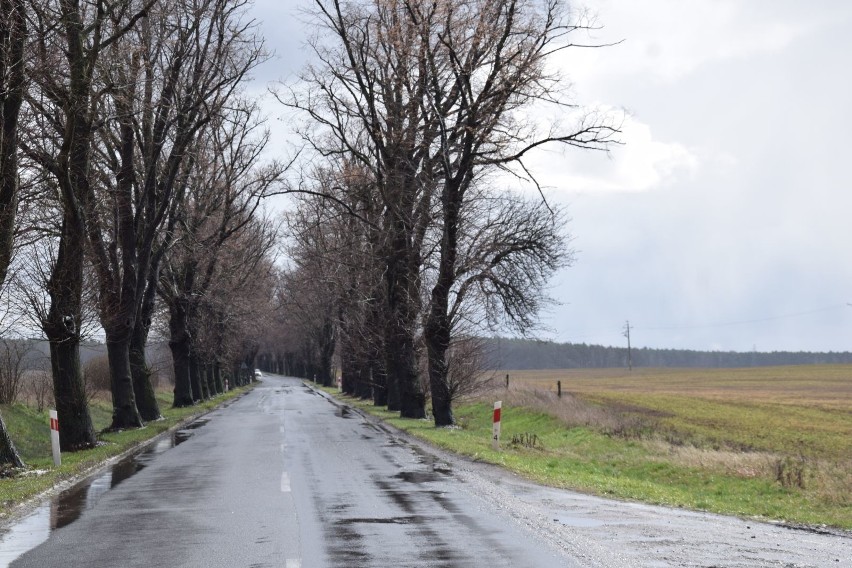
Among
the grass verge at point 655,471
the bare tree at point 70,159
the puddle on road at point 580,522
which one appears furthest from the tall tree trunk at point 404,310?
the puddle on road at point 580,522

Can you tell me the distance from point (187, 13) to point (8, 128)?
1159cm

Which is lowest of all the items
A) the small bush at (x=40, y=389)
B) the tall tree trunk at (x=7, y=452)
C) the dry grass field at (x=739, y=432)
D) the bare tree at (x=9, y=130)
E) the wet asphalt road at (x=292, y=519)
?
the dry grass field at (x=739, y=432)

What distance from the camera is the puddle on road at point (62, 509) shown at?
10414mm

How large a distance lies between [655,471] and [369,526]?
14.0 meters

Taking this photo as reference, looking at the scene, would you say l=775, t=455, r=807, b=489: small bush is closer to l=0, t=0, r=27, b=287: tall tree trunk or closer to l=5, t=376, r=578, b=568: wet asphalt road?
l=5, t=376, r=578, b=568: wet asphalt road

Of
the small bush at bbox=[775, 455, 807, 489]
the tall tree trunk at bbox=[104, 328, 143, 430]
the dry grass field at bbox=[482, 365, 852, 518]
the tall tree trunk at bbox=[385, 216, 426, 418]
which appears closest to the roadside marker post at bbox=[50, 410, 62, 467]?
the tall tree trunk at bbox=[104, 328, 143, 430]

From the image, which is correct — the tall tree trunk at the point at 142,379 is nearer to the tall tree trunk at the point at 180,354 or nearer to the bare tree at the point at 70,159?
the bare tree at the point at 70,159

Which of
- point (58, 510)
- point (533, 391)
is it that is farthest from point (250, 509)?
point (533, 391)

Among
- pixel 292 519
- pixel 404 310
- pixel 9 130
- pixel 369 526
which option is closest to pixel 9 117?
pixel 9 130

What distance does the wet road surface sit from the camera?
931 centimetres

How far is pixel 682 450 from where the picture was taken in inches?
1056

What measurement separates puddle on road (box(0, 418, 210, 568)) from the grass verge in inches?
275

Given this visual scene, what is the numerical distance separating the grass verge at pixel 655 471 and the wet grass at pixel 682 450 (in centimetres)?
3

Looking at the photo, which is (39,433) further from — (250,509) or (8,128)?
(250,509)
